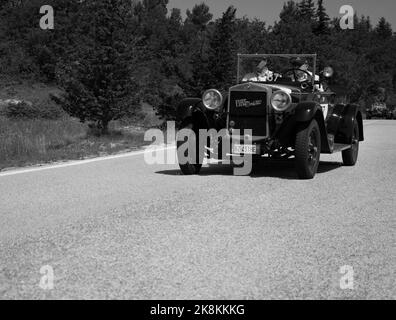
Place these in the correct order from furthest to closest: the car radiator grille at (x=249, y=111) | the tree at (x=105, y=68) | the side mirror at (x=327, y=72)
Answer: the tree at (x=105, y=68) < the side mirror at (x=327, y=72) < the car radiator grille at (x=249, y=111)

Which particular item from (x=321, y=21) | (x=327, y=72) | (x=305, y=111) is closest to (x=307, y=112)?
(x=305, y=111)

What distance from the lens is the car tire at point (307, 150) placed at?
27.9 feet

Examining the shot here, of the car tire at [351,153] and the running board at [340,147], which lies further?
the car tire at [351,153]

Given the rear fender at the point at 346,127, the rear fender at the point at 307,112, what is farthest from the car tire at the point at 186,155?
the rear fender at the point at 346,127

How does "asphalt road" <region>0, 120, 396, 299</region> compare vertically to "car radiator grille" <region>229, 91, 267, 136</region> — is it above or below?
below

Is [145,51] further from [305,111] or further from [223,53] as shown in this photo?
[305,111]

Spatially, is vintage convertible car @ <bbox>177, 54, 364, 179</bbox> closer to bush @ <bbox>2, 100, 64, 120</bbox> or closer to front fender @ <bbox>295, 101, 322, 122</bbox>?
front fender @ <bbox>295, 101, 322, 122</bbox>

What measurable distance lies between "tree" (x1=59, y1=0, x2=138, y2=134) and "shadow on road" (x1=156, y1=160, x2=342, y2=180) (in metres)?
9.16

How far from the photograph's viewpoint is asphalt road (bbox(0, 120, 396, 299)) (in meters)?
3.70

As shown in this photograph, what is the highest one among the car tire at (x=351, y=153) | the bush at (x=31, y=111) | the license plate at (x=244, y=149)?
the license plate at (x=244, y=149)

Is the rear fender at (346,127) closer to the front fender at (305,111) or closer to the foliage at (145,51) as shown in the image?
the foliage at (145,51)

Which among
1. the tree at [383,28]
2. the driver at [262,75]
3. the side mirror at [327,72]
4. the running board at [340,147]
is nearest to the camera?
the running board at [340,147]

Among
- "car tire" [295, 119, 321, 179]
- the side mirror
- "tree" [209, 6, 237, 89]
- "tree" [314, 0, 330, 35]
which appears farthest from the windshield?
"tree" [314, 0, 330, 35]
